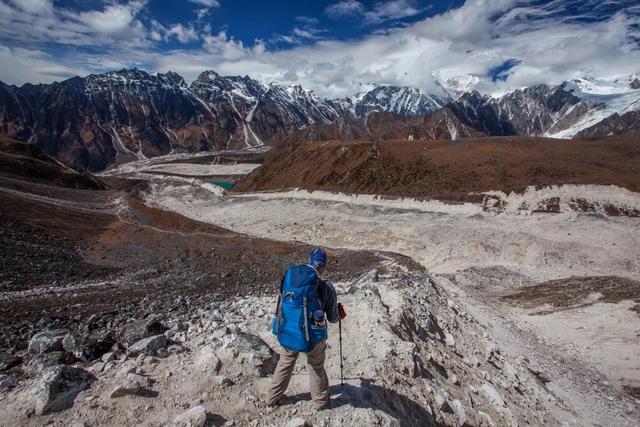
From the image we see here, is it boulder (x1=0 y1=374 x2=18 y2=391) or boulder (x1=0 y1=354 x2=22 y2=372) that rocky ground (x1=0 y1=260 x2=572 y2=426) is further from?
boulder (x1=0 y1=354 x2=22 y2=372)

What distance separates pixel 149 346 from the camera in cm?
721

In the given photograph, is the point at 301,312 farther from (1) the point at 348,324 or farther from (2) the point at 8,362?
(2) the point at 8,362

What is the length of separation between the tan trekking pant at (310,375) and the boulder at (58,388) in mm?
2970

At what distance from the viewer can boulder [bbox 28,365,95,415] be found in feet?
18.0

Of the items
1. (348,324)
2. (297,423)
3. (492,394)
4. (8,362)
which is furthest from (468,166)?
(8,362)

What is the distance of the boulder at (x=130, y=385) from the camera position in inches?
231

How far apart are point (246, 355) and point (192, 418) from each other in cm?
161

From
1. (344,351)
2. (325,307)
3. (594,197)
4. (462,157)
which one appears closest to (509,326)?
(344,351)

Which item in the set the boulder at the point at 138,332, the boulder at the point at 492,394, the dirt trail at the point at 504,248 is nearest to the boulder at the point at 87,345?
the boulder at the point at 138,332

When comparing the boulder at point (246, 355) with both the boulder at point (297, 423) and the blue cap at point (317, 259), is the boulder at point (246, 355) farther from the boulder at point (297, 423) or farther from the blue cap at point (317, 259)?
the blue cap at point (317, 259)

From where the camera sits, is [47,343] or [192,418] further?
[47,343]

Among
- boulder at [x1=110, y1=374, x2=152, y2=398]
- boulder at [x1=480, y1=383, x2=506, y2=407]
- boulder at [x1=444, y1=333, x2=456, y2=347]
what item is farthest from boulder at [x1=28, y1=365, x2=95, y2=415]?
boulder at [x1=444, y1=333, x2=456, y2=347]

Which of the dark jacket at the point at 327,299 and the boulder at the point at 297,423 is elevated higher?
the dark jacket at the point at 327,299

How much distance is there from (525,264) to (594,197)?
1425cm
